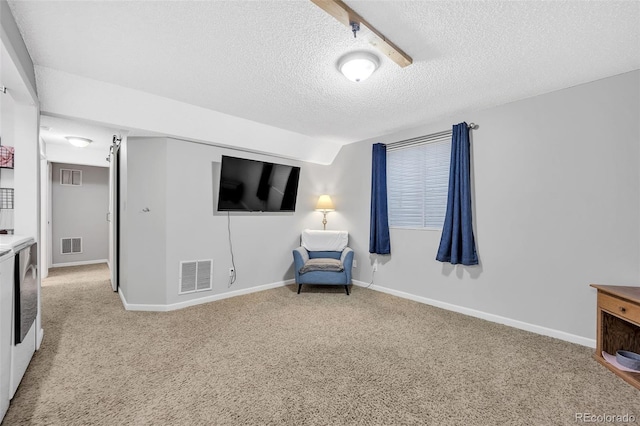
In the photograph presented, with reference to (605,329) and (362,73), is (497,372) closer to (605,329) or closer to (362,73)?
(605,329)

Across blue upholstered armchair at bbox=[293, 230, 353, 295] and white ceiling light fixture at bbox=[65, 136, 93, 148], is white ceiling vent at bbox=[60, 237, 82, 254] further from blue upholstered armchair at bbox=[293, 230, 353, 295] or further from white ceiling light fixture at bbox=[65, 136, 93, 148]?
blue upholstered armchair at bbox=[293, 230, 353, 295]

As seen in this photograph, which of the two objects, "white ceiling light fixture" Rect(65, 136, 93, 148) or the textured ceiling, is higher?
the textured ceiling

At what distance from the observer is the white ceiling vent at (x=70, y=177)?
559 centimetres

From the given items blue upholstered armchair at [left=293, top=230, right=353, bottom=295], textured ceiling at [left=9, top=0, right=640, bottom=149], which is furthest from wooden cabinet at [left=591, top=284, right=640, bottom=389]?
blue upholstered armchair at [left=293, top=230, right=353, bottom=295]

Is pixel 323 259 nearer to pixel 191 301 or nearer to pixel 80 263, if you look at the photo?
pixel 191 301

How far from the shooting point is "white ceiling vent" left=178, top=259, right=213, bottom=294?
3377 mm

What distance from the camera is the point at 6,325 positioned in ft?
5.09

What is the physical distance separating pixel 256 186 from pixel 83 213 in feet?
14.7

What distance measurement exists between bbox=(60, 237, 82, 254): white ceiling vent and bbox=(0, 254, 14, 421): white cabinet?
516cm

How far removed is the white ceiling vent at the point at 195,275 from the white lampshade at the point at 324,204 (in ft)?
6.04

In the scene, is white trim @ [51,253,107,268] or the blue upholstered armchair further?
white trim @ [51,253,107,268]

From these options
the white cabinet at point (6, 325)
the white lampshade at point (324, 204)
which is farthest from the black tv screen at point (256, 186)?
the white cabinet at point (6, 325)
